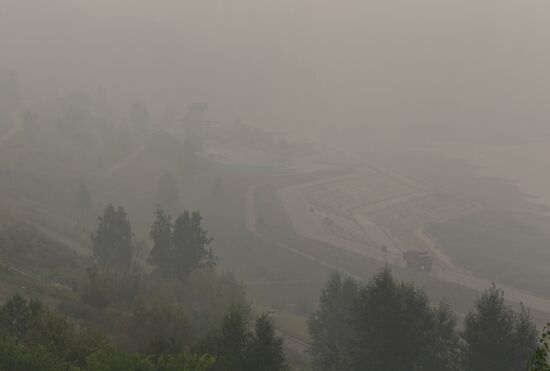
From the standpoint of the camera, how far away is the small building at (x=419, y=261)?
325 feet

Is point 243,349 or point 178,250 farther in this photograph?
point 178,250

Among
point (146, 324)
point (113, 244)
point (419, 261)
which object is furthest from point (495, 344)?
point (419, 261)

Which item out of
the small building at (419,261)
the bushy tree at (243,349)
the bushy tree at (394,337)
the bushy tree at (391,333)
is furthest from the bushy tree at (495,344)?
the small building at (419,261)

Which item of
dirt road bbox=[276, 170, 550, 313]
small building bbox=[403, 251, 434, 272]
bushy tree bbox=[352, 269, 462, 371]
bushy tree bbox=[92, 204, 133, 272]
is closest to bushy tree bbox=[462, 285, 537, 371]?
bushy tree bbox=[352, 269, 462, 371]

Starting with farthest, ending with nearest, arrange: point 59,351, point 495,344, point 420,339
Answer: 1. point 420,339
2. point 495,344
3. point 59,351

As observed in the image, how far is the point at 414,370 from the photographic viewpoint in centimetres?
3294

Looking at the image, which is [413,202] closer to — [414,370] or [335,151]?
[335,151]

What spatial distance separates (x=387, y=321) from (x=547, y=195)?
14048 cm

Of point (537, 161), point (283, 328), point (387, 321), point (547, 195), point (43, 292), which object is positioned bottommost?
point (283, 328)

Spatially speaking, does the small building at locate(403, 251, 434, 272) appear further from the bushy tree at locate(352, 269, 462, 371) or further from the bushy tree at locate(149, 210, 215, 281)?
the bushy tree at locate(352, 269, 462, 371)

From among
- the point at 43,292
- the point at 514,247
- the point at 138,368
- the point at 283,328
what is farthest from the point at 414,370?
the point at 514,247

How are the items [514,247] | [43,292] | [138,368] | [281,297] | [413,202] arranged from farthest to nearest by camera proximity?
[413,202] → [514,247] → [281,297] → [43,292] → [138,368]

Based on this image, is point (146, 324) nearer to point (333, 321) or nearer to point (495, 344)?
point (333, 321)

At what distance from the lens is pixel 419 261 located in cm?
9938
